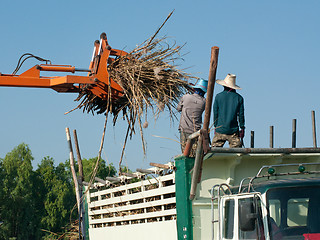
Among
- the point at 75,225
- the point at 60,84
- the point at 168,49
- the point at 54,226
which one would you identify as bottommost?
the point at 54,226

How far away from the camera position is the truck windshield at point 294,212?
17.1 feet

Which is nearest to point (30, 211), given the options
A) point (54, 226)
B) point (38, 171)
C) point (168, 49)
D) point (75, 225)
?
point (54, 226)

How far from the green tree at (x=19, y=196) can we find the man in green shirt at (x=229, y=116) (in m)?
47.6

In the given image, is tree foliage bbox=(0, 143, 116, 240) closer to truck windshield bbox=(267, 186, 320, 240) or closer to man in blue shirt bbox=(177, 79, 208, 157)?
man in blue shirt bbox=(177, 79, 208, 157)

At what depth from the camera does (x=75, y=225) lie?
11.1 meters

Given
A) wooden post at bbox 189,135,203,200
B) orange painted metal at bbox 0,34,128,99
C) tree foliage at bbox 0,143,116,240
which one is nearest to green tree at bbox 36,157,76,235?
tree foliage at bbox 0,143,116,240

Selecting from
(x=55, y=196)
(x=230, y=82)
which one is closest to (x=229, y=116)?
(x=230, y=82)

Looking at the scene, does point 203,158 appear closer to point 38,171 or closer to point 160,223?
point 160,223

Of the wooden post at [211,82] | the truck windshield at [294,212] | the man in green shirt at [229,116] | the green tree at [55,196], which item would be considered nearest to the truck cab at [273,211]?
the truck windshield at [294,212]

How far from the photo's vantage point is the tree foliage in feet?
178

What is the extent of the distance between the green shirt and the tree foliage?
148 feet

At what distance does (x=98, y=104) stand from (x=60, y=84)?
0.80 metres

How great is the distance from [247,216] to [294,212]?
2.22 feet

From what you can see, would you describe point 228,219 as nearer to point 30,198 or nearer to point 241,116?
point 241,116
